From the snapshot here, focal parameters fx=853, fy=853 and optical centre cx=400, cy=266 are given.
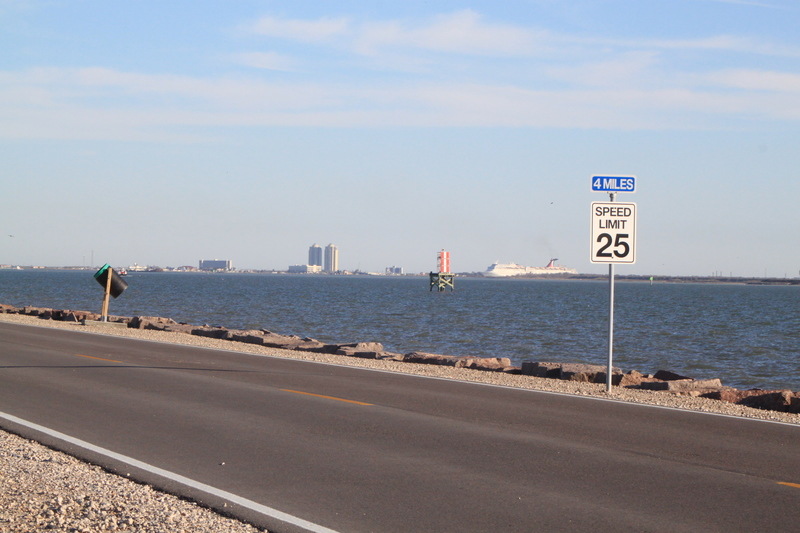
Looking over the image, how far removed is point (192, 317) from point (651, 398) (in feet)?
135

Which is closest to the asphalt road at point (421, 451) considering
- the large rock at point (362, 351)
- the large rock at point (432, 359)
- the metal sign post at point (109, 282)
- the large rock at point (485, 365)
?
the large rock at point (485, 365)

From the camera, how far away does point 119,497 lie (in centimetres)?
695

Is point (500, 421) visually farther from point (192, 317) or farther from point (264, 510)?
point (192, 317)

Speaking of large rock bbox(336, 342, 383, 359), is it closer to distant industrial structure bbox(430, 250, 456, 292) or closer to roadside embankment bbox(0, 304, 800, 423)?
roadside embankment bbox(0, 304, 800, 423)

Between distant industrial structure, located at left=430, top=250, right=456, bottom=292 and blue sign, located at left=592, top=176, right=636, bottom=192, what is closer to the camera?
blue sign, located at left=592, top=176, right=636, bottom=192

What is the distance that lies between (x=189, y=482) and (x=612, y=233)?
8840 millimetres

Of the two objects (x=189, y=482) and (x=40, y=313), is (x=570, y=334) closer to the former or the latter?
(x=40, y=313)

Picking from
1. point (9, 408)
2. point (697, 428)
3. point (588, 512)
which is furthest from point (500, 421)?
point (9, 408)

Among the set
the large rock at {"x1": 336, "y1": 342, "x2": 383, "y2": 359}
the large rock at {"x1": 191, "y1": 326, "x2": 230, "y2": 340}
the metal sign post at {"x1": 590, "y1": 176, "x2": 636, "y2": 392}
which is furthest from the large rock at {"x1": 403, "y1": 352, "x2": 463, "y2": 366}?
the large rock at {"x1": 191, "y1": 326, "x2": 230, "y2": 340}

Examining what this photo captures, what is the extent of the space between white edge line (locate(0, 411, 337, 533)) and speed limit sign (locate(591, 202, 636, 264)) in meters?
8.47

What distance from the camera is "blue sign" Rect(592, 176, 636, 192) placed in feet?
46.1

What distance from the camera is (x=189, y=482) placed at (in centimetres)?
754

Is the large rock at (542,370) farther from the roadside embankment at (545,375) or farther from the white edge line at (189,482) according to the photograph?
the white edge line at (189,482)

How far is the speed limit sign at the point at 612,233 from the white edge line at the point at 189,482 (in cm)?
847
